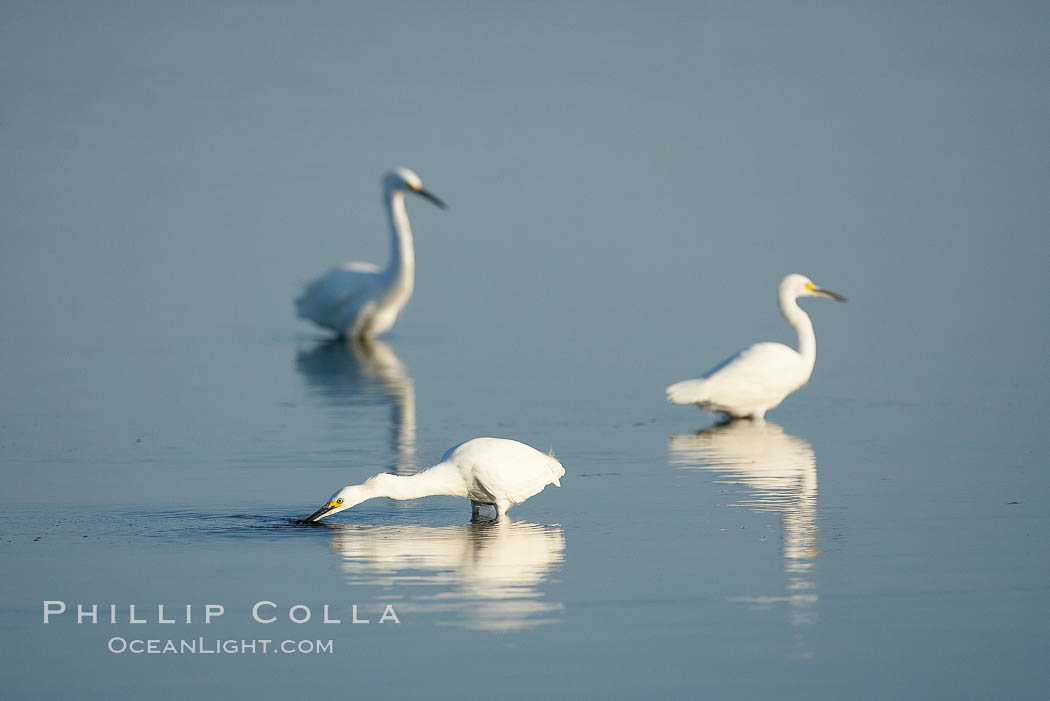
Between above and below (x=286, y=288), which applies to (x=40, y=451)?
below

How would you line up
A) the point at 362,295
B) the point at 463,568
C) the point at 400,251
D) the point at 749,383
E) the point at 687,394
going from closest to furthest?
1. the point at 463,568
2. the point at 687,394
3. the point at 749,383
4. the point at 362,295
5. the point at 400,251

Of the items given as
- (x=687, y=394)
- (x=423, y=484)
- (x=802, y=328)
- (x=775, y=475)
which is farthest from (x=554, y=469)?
(x=802, y=328)

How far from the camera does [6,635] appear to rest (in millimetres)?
7809

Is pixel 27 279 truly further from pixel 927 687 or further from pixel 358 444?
pixel 927 687

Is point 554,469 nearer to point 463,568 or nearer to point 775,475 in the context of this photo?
point 463,568

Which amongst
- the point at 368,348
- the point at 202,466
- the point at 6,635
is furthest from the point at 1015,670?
the point at 368,348

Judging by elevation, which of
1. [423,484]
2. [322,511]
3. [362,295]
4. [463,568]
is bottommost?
[463,568]

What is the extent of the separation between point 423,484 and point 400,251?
1208 cm

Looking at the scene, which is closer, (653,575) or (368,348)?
(653,575)

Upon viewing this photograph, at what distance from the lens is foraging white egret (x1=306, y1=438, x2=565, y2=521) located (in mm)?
9898

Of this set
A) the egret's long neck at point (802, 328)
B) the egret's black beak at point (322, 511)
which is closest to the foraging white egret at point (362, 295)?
the egret's long neck at point (802, 328)

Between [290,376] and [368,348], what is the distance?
3134mm

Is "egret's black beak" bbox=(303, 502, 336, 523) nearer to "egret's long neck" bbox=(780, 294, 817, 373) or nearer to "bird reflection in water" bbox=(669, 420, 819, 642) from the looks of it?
"bird reflection in water" bbox=(669, 420, 819, 642)

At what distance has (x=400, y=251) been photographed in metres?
21.8
